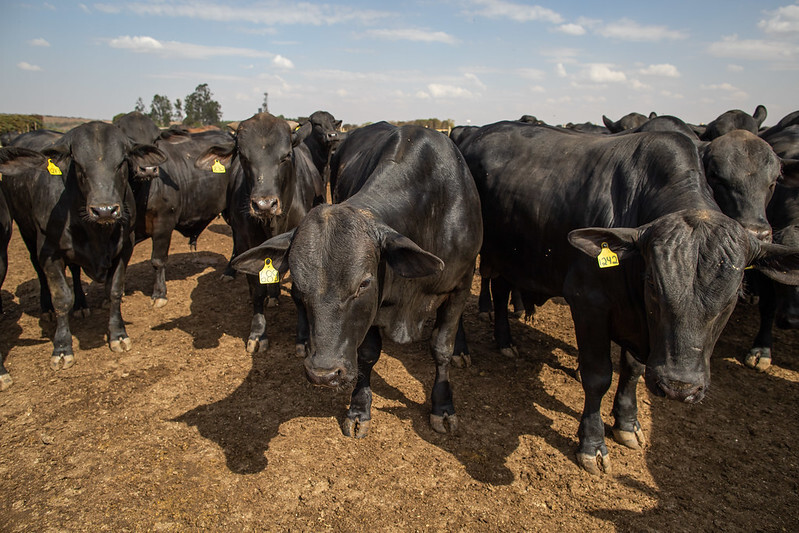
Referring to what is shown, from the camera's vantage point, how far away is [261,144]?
568 cm

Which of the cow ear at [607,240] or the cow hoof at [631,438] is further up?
the cow ear at [607,240]

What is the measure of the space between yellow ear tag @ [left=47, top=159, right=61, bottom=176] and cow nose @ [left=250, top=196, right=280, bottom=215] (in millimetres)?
2065

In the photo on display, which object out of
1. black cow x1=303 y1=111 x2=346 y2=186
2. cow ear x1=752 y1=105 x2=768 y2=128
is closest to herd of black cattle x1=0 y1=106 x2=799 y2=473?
cow ear x1=752 y1=105 x2=768 y2=128

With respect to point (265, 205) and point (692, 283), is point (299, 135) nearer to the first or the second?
point (265, 205)

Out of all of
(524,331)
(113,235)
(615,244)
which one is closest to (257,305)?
(113,235)

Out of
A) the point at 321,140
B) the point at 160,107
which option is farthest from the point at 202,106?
the point at 321,140

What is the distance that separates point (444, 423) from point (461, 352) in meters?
1.26

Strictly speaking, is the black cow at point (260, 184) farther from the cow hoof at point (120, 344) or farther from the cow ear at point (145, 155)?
the cow hoof at point (120, 344)

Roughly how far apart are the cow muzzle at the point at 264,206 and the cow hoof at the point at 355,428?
2.31 metres

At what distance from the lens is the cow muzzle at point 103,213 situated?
5.05 metres

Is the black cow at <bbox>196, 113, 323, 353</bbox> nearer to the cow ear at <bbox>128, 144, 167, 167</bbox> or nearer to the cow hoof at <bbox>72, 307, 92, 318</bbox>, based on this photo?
the cow ear at <bbox>128, 144, 167, 167</bbox>

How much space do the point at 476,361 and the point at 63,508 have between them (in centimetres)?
379

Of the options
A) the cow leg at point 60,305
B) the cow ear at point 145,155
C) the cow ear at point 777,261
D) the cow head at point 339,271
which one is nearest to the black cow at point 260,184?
the cow ear at point 145,155

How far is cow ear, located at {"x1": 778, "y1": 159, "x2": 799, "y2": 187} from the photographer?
4.79 m
